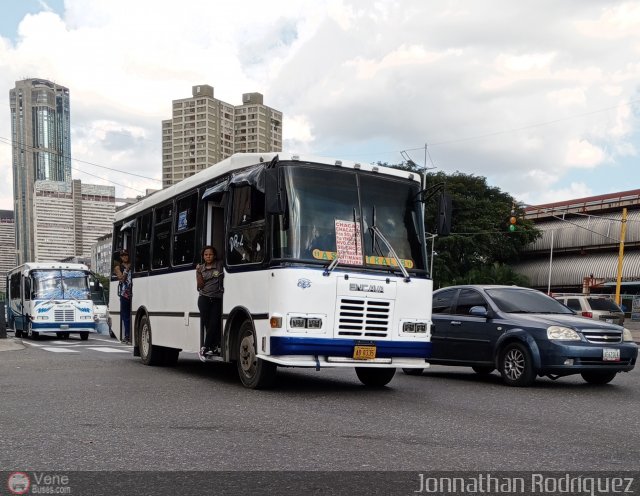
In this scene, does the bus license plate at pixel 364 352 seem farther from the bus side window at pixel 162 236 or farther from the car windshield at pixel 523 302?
the bus side window at pixel 162 236

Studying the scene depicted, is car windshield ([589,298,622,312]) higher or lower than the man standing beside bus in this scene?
lower

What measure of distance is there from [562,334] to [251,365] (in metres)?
4.47

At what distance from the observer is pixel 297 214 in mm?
9391

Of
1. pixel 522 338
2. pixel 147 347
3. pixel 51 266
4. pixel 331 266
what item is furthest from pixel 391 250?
pixel 51 266

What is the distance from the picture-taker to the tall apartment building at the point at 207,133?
4559cm

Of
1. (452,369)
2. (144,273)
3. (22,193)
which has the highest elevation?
(22,193)

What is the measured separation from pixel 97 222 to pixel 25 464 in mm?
113145

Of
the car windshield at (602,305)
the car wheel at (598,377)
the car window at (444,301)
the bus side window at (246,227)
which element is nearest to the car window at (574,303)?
the car windshield at (602,305)

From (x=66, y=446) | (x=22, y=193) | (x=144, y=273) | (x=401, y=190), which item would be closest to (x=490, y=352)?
(x=401, y=190)

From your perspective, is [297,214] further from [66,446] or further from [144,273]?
[144,273]

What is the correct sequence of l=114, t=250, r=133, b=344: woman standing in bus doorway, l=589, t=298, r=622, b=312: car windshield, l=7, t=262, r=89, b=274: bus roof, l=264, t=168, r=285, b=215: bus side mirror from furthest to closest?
l=7, t=262, r=89, b=274: bus roof, l=589, t=298, r=622, b=312: car windshield, l=114, t=250, r=133, b=344: woman standing in bus doorway, l=264, t=168, r=285, b=215: bus side mirror

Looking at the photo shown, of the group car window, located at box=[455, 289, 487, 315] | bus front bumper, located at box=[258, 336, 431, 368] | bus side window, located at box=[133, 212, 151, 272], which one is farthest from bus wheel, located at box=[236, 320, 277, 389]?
bus side window, located at box=[133, 212, 151, 272]

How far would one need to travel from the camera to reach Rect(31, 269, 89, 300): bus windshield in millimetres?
29609

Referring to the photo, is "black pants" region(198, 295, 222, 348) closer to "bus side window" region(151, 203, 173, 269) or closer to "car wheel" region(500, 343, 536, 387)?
"bus side window" region(151, 203, 173, 269)
